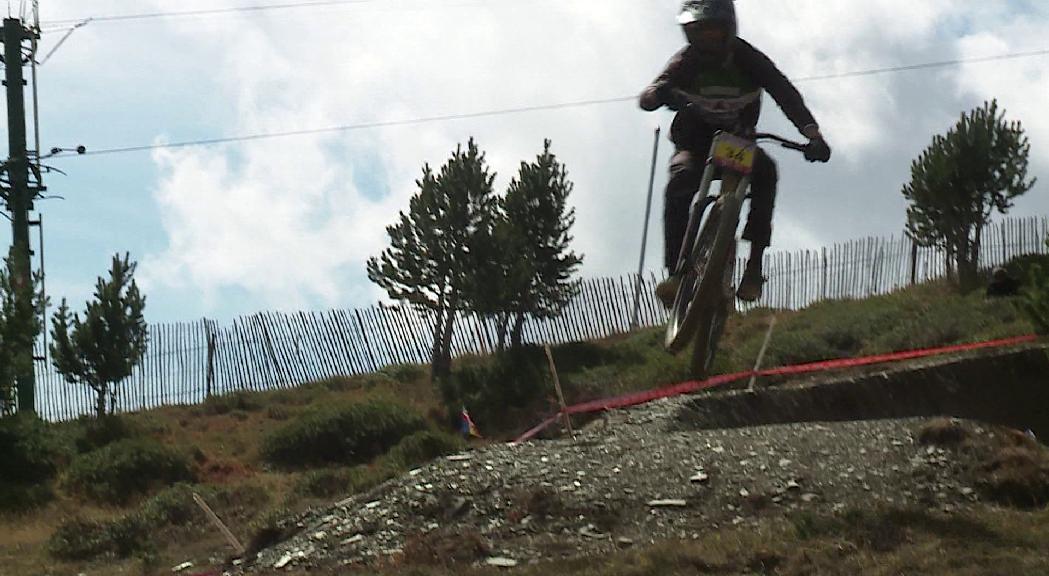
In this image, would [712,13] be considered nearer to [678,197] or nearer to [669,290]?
[678,197]

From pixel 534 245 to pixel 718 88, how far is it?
62.6ft

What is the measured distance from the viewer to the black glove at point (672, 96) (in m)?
9.77

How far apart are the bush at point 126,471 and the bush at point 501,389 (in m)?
5.48

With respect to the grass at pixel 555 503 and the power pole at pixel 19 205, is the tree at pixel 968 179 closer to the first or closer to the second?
the grass at pixel 555 503

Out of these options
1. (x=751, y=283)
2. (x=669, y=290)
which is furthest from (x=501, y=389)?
(x=669, y=290)

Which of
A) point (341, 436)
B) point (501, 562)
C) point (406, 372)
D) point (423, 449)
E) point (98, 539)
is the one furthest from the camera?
point (406, 372)

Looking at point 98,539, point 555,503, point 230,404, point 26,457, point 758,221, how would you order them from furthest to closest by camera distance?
point 230,404, point 26,457, point 98,539, point 555,503, point 758,221

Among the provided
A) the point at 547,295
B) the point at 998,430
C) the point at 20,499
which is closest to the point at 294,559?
the point at 998,430

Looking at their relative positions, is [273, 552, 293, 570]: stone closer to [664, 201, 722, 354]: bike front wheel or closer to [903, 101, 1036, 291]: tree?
[664, 201, 722, 354]: bike front wheel

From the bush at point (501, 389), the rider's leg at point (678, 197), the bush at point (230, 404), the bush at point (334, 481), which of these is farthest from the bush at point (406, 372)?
the rider's leg at point (678, 197)

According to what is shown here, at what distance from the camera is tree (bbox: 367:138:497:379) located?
1136 inches

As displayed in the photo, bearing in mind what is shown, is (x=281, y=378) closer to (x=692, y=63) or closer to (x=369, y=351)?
(x=369, y=351)

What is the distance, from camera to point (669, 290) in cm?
957

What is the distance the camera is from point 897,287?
3016cm
